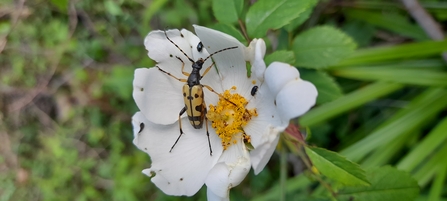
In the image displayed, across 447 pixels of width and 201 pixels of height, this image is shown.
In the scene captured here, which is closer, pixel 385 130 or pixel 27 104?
pixel 385 130

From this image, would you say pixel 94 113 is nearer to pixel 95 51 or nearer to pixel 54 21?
pixel 95 51

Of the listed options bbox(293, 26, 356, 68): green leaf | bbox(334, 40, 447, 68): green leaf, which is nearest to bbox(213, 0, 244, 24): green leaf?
bbox(293, 26, 356, 68): green leaf

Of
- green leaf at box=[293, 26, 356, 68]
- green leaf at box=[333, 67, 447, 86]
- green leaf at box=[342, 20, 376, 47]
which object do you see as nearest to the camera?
green leaf at box=[293, 26, 356, 68]

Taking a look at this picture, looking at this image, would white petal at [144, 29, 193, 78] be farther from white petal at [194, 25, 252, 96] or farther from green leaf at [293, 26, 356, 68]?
green leaf at [293, 26, 356, 68]

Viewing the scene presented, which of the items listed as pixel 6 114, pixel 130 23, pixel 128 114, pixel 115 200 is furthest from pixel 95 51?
pixel 115 200

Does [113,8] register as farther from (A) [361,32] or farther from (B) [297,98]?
(B) [297,98]

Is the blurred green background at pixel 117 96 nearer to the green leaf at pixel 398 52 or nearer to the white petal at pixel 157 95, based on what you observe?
the green leaf at pixel 398 52

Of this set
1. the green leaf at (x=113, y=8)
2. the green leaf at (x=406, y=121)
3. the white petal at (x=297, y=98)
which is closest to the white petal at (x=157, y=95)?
the white petal at (x=297, y=98)
